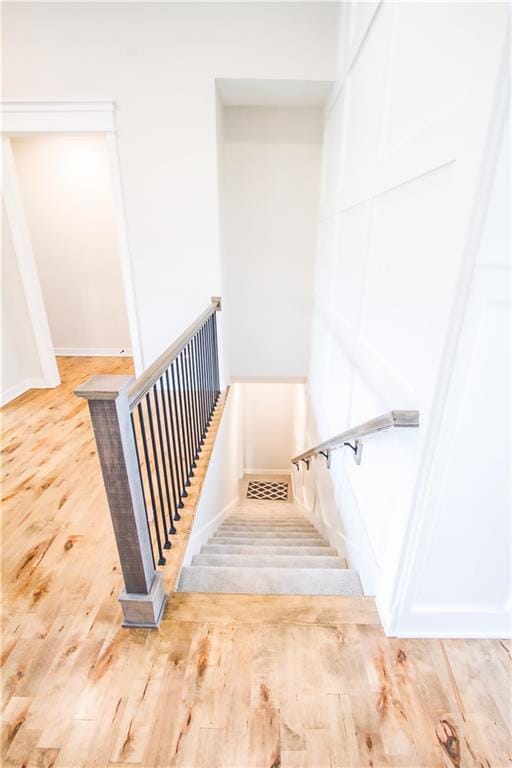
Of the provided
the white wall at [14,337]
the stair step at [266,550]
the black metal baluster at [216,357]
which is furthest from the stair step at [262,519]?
the white wall at [14,337]

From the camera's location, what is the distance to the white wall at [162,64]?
7.96 ft

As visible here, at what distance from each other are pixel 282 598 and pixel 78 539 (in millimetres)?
1079

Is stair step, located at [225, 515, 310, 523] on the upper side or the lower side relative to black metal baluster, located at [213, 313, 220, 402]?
lower

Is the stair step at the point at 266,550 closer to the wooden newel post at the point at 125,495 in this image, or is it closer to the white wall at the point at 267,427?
the wooden newel post at the point at 125,495

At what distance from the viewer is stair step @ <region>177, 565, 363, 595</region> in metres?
1.57

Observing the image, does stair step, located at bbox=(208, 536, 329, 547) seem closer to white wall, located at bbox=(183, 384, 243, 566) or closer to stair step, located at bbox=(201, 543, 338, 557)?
white wall, located at bbox=(183, 384, 243, 566)

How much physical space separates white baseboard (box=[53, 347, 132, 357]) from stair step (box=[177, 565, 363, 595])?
3466 millimetres

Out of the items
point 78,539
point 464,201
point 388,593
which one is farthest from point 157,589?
point 464,201

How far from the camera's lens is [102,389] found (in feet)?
3.19

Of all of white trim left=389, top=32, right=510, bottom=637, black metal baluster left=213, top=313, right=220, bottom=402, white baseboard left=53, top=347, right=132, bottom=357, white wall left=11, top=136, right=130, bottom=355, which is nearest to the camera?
white trim left=389, top=32, right=510, bottom=637

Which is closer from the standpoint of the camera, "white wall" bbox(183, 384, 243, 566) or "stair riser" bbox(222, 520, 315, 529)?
"white wall" bbox(183, 384, 243, 566)

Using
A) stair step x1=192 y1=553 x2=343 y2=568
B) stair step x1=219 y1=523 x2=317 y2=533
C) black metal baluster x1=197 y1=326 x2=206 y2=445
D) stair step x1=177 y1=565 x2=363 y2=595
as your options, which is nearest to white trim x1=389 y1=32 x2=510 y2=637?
stair step x1=177 y1=565 x2=363 y2=595

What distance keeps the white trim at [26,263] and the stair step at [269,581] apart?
8.81 ft

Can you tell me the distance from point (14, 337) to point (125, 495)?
2832 mm
